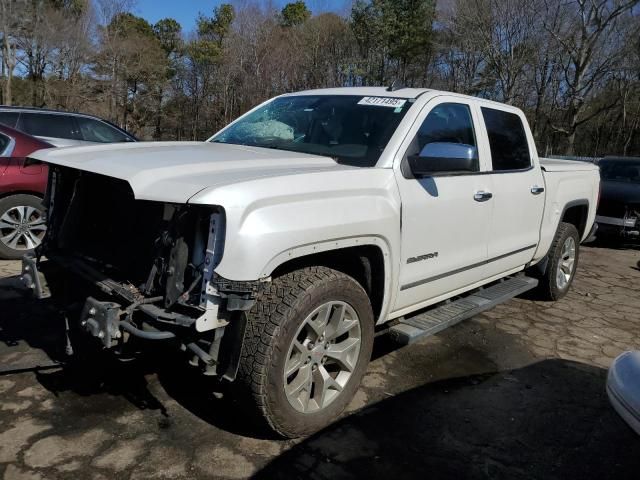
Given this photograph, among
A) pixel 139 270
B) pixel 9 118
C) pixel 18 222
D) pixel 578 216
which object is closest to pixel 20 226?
pixel 18 222

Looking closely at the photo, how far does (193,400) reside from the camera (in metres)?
3.40

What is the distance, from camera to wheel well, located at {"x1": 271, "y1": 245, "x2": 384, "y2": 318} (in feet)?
10.2

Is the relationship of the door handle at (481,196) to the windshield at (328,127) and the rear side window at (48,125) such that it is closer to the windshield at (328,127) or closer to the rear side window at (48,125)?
the windshield at (328,127)

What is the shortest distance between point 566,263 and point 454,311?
256cm

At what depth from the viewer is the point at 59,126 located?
8227mm

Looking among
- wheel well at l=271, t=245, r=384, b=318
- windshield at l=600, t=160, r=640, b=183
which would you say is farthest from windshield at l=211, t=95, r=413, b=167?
windshield at l=600, t=160, r=640, b=183

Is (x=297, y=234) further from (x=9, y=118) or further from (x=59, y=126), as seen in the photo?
(x=59, y=126)

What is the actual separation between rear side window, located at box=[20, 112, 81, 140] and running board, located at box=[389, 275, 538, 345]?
6.42m

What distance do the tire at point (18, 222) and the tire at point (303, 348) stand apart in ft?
14.2

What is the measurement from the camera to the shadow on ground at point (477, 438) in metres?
2.84

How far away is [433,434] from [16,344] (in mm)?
3003

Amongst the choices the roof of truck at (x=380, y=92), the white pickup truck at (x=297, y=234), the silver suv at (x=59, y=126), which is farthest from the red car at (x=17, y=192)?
the roof of truck at (x=380, y=92)

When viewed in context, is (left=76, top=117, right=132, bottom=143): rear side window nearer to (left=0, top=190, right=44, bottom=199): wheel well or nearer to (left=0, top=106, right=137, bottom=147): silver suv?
(left=0, top=106, right=137, bottom=147): silver suv

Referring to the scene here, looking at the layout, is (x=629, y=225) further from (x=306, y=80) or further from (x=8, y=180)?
(x=306, y=80)
